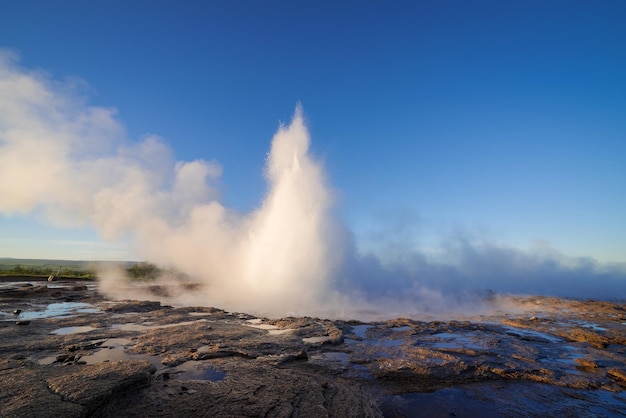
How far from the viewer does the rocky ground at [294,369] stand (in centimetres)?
495

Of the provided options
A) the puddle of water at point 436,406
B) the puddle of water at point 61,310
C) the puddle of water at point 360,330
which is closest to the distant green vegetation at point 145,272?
the puddle of water at point 61,310

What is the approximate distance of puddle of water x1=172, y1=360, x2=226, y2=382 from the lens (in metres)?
6.23

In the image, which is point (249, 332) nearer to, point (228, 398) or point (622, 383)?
point (228, 398)

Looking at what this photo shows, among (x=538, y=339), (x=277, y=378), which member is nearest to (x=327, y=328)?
(x=277, y=378)

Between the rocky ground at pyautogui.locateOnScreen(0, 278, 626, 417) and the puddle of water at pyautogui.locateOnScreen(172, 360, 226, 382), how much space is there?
0.02m

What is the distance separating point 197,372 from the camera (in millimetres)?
6559

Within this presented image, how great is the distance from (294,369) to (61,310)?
13.3 m

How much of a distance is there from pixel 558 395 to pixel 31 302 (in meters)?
22.6

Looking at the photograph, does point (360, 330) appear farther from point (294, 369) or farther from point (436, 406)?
point (436, 406)

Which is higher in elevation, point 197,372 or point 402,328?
point 402,328

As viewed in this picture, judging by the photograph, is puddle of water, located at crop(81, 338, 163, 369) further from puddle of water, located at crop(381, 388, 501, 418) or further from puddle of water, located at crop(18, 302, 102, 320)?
puddle of water, located at crop(18, 302, 102, 320)

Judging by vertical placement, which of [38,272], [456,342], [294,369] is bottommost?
[294,369]

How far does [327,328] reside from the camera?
11.6 meters

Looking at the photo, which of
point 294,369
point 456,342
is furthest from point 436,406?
point 456,342
